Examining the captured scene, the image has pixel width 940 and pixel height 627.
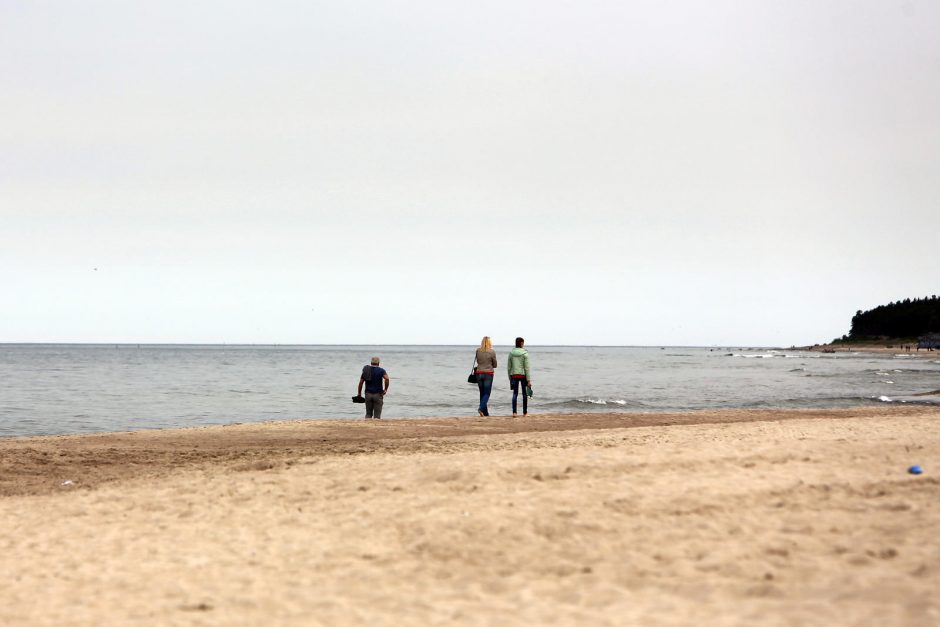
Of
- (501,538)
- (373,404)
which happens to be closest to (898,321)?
(373,404)

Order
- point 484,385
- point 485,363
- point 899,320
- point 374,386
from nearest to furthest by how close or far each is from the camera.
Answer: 1. point 485,363
2. point 484,385
3. point 374,386
4. point 899,320

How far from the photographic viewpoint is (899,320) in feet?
524

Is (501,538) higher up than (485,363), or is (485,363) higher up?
(485,363)

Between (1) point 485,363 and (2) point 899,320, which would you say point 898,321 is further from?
(1) point 485,363

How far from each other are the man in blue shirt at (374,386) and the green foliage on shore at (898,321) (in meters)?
149

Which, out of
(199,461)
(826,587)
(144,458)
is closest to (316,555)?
(826,587)

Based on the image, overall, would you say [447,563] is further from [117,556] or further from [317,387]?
[317,387]

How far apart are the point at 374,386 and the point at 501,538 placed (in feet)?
48.6

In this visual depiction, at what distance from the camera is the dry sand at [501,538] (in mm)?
5840

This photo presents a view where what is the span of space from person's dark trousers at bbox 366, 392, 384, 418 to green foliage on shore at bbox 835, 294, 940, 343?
149244 millimetres

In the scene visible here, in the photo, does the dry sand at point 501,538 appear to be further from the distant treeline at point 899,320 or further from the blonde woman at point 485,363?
the distant treeline at point 899,320

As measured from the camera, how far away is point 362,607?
598cm

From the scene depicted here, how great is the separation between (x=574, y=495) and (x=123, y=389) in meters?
43.0

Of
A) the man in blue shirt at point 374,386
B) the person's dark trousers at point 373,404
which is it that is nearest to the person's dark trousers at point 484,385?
the man in blue shirt at point 374,386
